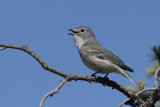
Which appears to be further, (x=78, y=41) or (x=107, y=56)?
(x=78, y=41)

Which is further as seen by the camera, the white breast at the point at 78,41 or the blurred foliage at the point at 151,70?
the white breast at the point at 78,41

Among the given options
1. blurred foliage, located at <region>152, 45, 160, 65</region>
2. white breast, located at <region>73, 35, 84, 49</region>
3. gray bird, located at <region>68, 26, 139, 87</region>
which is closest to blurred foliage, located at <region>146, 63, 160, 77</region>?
blurred foliage, located at <region>152, 45, 160, 65</region>

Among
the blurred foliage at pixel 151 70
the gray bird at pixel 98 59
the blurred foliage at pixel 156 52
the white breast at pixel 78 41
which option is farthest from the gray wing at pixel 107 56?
the blurred foliage at pixel 156 52

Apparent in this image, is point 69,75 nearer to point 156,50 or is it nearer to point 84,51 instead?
point 84,51

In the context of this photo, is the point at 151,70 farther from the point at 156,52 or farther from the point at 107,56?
the point at 107,56

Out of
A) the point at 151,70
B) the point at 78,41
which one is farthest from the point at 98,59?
the point at 151,70

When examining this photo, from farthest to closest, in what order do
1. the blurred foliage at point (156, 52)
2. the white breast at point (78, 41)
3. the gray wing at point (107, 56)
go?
1. the white breast at point (78, 41)
2. the blurred foliage at point (156, 52)
3. the gray wing at point (107, 56)

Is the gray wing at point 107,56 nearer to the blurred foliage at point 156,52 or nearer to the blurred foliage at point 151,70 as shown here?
the blurred foliage at point 151,70

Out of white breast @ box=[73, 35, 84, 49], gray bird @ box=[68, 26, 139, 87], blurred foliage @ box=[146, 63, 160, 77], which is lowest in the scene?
blurred foliage @ box=[146, 63, 160, 77]

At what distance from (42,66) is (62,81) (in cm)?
35

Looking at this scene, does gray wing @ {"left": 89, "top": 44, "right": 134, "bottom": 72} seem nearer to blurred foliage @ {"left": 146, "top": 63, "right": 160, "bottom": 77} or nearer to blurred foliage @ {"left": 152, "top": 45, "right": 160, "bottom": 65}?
blurred foliage @ {"left": 146, "top": 63, "right": 160, "bottom": 77}

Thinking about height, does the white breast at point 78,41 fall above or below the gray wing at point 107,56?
above

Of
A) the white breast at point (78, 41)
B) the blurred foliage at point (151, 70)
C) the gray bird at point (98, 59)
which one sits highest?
the white breast at point (78, 41)

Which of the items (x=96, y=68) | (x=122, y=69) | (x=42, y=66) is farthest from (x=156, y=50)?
(x=42, y=66)
